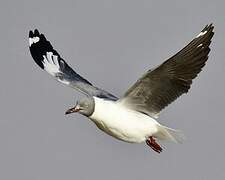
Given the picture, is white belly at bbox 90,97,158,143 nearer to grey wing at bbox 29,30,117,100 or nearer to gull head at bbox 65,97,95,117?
gull head at bbox 65,97,95,117

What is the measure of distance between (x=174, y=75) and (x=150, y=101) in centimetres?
50

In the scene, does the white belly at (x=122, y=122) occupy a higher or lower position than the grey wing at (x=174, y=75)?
lower

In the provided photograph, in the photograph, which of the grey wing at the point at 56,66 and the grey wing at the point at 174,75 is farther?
the grey wing at the point at 56,66

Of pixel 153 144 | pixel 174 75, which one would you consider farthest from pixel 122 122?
pixel 174 75

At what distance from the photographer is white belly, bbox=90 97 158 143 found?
29.5ft

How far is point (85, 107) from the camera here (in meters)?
9.02

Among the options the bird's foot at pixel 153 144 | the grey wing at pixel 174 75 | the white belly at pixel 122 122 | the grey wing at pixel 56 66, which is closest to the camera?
the grey wing at pixel 174 75

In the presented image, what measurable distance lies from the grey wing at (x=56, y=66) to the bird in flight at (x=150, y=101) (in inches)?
11.4

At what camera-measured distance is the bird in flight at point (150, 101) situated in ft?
28.7

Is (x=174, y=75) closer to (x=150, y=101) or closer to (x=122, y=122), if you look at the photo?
(x=150, y=101)

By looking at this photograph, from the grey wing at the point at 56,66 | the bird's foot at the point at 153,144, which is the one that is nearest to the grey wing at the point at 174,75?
the bird's foot at the point at 153,144

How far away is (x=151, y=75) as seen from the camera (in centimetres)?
861

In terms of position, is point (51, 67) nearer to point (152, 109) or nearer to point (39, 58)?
point (39, 58)

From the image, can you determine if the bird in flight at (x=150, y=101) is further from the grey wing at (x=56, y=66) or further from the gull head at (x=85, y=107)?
the grey wing at (x=56, y=66)
